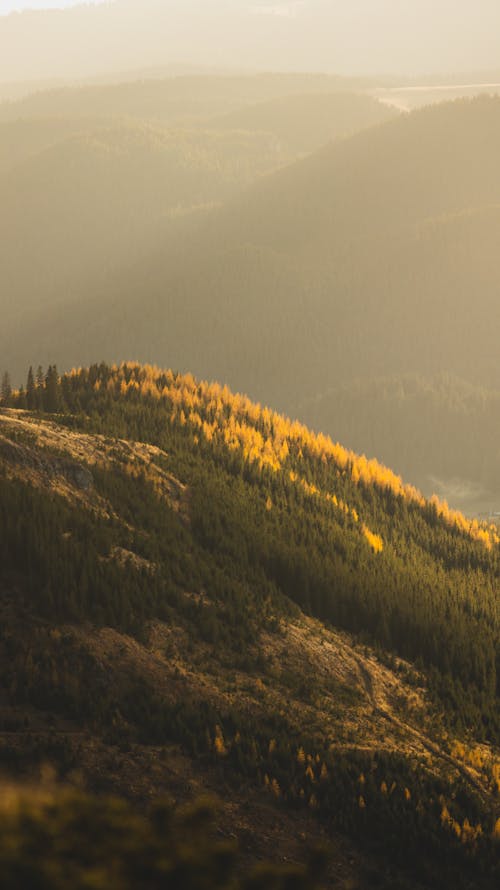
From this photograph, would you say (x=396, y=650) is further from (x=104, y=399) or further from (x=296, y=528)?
(x=104, y=399)

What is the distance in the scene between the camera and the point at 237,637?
65.8m

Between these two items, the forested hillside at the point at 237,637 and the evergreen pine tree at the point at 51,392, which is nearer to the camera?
the forested hillside at the point at 237,637

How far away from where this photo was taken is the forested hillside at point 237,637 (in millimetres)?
48500

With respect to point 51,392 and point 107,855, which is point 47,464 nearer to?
point 51,392

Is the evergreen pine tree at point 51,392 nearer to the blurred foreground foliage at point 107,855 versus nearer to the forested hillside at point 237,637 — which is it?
the forested hillside at point 237,637

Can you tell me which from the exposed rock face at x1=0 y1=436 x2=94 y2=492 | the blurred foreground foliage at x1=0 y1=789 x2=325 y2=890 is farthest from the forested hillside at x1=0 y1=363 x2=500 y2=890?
the blurred foreground foliage at x1=0 y1=789 x2=325 y2=890

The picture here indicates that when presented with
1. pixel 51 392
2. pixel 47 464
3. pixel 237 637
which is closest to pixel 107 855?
pixel 237 637

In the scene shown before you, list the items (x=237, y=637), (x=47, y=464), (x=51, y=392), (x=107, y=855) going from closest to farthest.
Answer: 1. (x=107, y=855)
2. (x=237, y=637)
3. (x=47, y=464)
4. (x=51, y=392)

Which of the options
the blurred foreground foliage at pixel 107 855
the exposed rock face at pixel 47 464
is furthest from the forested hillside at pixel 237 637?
the blurred foreground foliage at pixel 107 855

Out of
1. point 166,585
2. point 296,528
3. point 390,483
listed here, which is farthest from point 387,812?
point 390,483

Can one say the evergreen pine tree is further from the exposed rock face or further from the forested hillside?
the exposed rock face

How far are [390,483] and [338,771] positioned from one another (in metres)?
92.1

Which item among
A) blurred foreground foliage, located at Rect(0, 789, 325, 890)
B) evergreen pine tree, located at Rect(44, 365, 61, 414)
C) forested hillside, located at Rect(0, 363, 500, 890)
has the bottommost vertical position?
blurred foreground foliage, located at Rect(0, 789, 325, 890)

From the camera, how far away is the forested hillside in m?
48.5
